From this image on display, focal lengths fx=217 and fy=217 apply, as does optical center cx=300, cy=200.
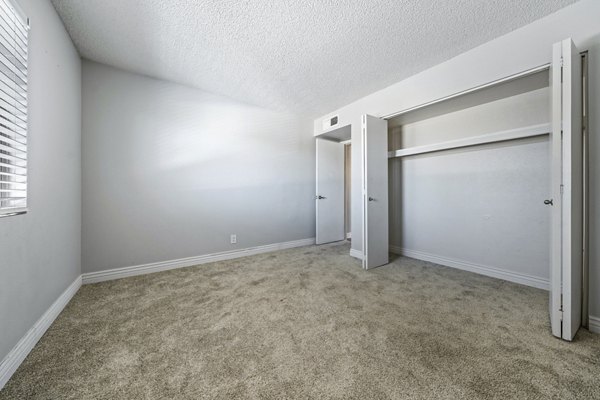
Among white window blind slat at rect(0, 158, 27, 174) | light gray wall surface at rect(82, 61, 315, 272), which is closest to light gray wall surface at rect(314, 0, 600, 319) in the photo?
light gray wall surface at rect(82, 61, 315, 272)

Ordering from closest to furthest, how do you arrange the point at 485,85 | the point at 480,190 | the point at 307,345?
the point at 307,345 → the point at 485,85 → the point at 480,190

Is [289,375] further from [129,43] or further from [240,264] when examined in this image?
[129,43]

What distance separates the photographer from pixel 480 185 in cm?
270

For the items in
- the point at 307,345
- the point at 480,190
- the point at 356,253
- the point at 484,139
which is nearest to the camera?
the point at 307,345

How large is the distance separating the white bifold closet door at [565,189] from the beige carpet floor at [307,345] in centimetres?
24

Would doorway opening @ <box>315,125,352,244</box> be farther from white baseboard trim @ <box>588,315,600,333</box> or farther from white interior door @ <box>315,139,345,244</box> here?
white baseboard trim @ <box>588,315,600,333</box>

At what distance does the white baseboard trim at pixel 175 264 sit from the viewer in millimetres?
2428

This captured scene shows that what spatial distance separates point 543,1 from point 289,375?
10.4 feet

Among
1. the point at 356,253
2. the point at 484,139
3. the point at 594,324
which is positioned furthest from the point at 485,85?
the point at 356,253

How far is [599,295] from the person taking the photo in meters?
1.56

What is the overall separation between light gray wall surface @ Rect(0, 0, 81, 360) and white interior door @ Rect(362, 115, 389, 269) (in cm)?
291

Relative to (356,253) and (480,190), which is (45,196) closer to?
(356,253)

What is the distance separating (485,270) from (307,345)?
98.8 inches

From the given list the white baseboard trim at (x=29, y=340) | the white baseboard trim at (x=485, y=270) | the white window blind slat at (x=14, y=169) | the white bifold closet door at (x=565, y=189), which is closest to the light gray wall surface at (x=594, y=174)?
the white bifold closet door at (x=565, y=189)
